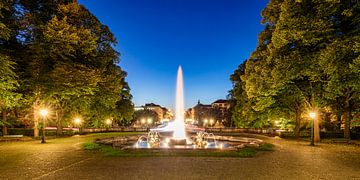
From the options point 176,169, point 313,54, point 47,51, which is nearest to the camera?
point 176,169

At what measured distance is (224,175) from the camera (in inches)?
487

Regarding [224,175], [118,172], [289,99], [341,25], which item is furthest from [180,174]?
[289,99]

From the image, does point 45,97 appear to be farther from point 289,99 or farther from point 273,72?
point 289,99

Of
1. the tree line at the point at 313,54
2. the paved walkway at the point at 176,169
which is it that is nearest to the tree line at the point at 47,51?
the paved walkway at the point at 176,169

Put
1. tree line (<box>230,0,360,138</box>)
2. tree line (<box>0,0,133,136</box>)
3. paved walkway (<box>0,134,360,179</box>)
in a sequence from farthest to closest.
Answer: tree line (<box>0,0,133,136</box>) < tree line (<box>230,0,360,138</box>) < paved walkway (<box>0,134,360,179</box>)

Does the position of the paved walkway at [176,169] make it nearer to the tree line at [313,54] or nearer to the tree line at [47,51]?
the tree line at [313,54]

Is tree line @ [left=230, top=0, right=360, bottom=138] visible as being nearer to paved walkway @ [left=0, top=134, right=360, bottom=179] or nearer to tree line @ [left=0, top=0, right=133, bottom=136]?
paved walkway @ [left=0, top=134, right=360, bottom=179]

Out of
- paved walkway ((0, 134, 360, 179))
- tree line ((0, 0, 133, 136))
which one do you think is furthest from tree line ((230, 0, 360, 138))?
tree line ((0, 0, 133, 136))

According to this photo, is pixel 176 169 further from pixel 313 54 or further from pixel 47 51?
pixel 47 51

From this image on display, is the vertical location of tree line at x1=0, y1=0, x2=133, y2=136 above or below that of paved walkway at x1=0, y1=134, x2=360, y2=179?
above

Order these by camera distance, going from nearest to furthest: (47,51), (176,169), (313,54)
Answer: (176,169)
(313,54)
(47,51)

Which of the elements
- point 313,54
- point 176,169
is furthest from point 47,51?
point 313,54

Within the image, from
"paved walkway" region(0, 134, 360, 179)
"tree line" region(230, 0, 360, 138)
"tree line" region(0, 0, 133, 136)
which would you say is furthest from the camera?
"tree line" region(0, 0, 133, 136)

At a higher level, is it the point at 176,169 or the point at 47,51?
the point at 47,51
